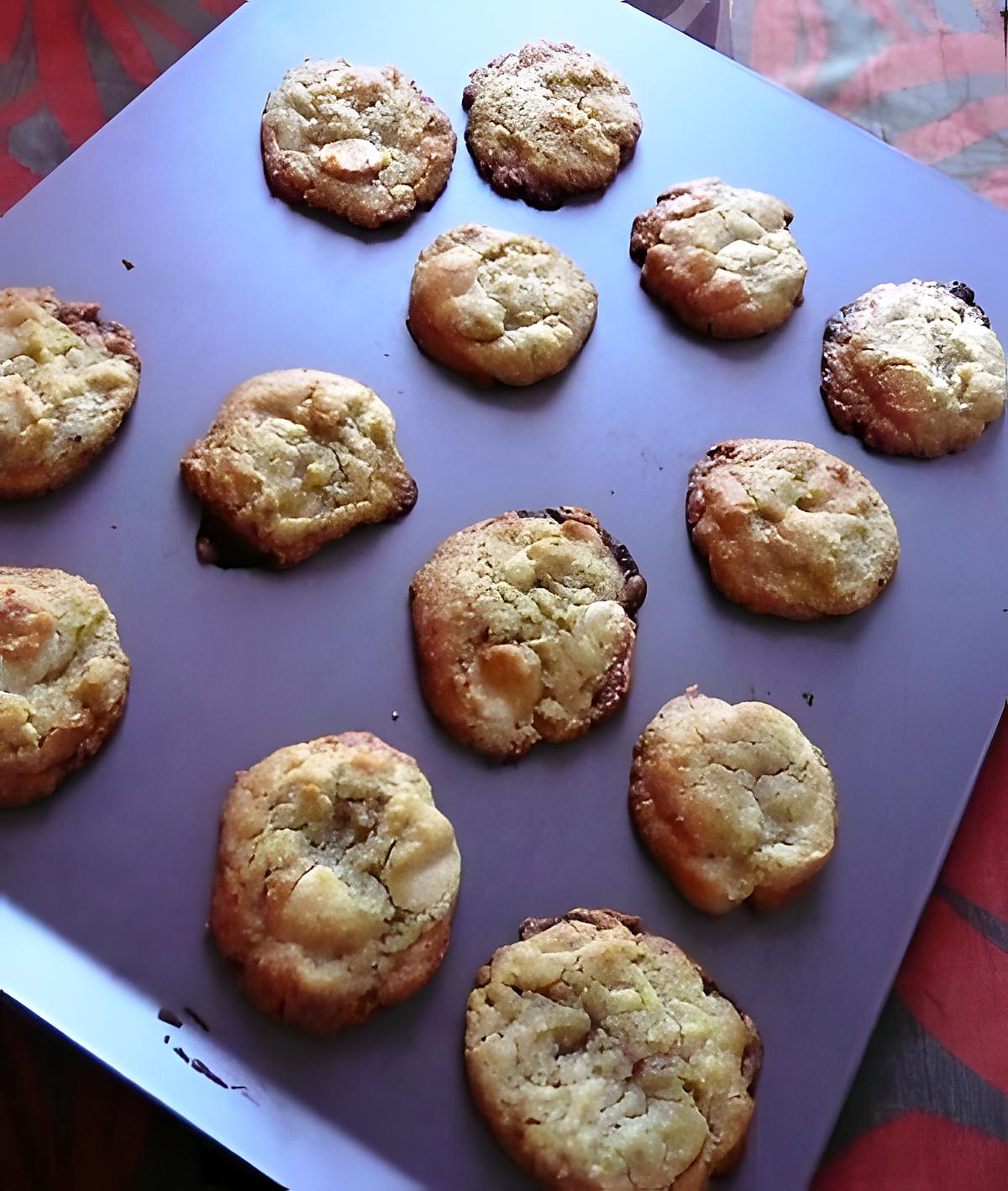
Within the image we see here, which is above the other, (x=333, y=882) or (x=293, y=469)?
(x=293, y=469)

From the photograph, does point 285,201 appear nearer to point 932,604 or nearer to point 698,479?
point 698,479

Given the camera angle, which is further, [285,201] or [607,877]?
[285,201]

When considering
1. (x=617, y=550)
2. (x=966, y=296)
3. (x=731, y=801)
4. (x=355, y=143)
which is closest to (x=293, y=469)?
(x=617, y=550)

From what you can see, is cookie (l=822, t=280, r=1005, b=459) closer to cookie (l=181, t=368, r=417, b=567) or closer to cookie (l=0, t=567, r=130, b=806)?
cookie (l=181, t=368, r=417, b=567)

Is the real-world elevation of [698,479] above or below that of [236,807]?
below

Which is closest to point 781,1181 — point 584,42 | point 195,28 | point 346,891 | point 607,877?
point 607,877

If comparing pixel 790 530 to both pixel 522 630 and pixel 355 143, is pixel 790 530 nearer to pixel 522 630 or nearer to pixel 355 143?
pixel 522 630

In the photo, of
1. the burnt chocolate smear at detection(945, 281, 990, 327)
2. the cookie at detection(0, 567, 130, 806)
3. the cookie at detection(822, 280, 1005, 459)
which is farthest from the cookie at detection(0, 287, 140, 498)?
the burnt chocolate smear at detection(945, 281, 990, 327)
